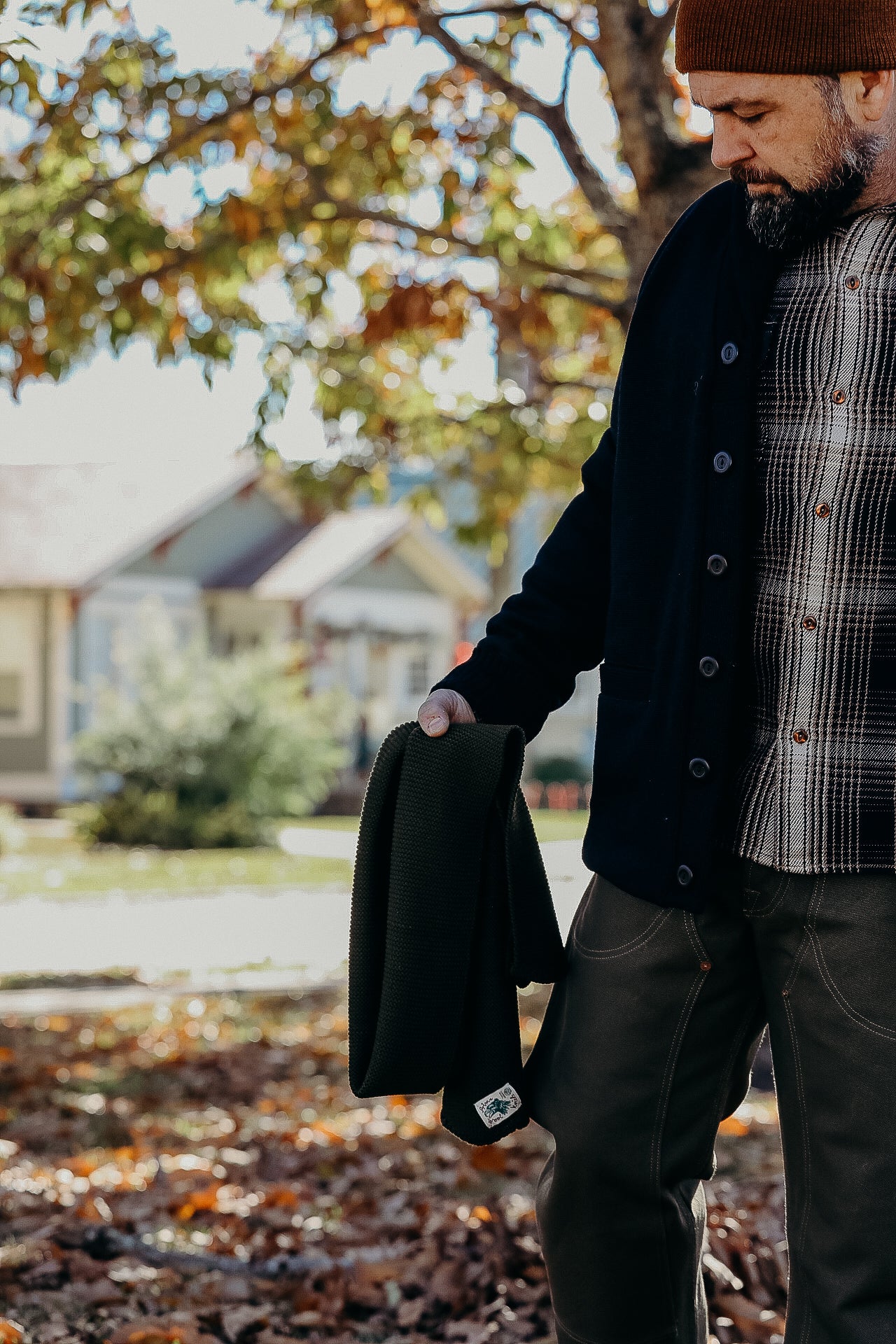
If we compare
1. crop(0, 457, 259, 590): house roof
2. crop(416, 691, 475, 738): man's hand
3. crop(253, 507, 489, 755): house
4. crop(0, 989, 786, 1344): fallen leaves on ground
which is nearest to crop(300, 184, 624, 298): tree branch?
crop(0, 989, 786, 1344): fallen leaves on ground

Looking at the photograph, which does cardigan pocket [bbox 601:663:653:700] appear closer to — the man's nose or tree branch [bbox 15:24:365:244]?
the man's nose

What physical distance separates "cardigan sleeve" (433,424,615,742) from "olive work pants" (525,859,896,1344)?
0.35m

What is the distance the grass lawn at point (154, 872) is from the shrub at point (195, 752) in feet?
1.54

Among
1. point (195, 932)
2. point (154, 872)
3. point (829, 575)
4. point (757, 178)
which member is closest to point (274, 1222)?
point (829, 575)

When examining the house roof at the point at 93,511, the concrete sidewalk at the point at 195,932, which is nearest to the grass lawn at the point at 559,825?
the concrete sidewalk at the point at 195,932

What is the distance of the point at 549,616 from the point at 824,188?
0.78m

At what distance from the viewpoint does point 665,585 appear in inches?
98.0

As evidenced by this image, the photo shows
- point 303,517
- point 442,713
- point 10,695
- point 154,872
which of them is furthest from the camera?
point 10,695

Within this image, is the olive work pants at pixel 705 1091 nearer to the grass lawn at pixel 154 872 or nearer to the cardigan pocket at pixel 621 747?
the cardigan pocket at pixel 621 747

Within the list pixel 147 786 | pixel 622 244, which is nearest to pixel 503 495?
pixel 622 244

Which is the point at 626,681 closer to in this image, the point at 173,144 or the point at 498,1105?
the point at 498,1105

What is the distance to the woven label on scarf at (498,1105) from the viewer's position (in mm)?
2506

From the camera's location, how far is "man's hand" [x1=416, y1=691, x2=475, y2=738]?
2578 millimetres

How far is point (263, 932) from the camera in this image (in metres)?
11.9
